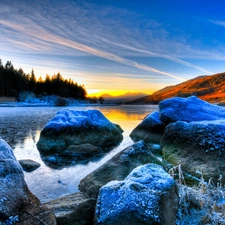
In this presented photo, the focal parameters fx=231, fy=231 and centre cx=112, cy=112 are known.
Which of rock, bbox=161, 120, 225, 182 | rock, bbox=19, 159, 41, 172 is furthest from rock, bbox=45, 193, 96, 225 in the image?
rock, bbox=19, 159, 41, 172

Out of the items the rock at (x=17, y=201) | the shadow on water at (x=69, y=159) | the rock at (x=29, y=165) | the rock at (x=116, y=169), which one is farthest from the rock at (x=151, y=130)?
the rock at (x=17, y=201)

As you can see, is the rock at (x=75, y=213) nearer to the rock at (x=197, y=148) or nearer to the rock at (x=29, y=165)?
the rock at (x=197, y=148)

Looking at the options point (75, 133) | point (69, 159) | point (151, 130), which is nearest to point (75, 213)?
point (69, 159)

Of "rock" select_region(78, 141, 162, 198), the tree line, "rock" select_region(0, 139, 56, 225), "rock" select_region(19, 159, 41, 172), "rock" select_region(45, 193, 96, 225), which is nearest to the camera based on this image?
"rock" select_region(0, 139, 56, 225)

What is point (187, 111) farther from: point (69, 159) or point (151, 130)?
point (69, 159)

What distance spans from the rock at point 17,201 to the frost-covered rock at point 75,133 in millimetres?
8583

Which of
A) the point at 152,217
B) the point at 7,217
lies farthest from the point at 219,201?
the point at 7,217

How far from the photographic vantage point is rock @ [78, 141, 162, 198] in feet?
23.0

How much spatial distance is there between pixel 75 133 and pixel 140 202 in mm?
10968

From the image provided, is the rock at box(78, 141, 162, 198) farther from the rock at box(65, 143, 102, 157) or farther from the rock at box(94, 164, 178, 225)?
the rock at box(65, 143, 102, 157)

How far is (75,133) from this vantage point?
14594 millimetres

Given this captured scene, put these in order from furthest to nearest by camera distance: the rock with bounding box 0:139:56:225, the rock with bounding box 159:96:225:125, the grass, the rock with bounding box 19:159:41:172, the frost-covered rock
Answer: the rock with bounding box 159:96:225:125 → the frost-covered rock → the rock with bounding box 19:159:41:172 → the grass → the rock with bounding box 0:139:56:225

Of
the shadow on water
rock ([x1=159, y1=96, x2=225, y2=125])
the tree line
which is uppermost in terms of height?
the tree line

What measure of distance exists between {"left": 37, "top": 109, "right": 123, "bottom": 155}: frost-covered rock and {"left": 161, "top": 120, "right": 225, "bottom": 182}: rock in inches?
210
